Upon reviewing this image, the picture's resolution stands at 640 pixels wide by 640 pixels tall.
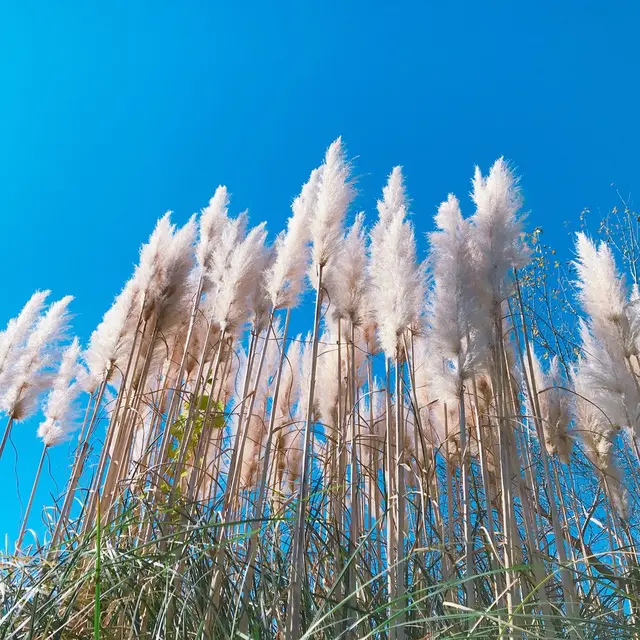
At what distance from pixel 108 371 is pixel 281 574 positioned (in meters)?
1.59

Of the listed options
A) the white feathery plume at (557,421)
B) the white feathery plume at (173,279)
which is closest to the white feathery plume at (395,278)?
the white feathery plume at (557,421)

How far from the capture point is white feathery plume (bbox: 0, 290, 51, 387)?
11.6 ft

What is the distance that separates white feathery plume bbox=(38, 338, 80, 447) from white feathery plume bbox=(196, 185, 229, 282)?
150 centimetres

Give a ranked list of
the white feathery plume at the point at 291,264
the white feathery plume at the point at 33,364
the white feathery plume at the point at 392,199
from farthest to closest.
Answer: the white feathery plume at the point at 33,364, the white feathery plume at the point at 392,199, the white feathery plume at the point at 291,264

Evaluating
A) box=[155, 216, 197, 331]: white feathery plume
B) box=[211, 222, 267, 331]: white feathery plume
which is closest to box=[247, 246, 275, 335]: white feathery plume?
box=[211, 222, 267, 331]: white feathery plume

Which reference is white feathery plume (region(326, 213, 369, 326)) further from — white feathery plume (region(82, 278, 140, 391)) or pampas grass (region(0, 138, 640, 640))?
white feathery plume (region(82, 278, 140, 391))

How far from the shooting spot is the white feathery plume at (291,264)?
2867mm

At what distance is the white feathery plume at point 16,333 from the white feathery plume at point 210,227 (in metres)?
1.08

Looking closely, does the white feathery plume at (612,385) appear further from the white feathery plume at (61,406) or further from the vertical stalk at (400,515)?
the white feathery plume at (61,406)

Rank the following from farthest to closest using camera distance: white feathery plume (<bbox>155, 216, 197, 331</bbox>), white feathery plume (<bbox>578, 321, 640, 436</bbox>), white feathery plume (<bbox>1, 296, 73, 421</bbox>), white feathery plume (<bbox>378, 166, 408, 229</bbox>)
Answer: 1. white feathery plume (<bbox>1, 296, 73, 421</bbox>)
2. white feathery plume (<bbox>155, 216, 197, 331</bbox>)
3. white feathery plume (<bbox>378, 166, 408, 229</bbox>)
4. white feathery plume (<bbox>578, 321, 640, 436</bbox>)

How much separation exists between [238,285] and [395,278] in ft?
2.70

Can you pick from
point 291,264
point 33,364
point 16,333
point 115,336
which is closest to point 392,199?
point 291,264

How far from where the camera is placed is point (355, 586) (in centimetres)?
229

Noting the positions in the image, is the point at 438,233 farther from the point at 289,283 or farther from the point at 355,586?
the point at 355,586
